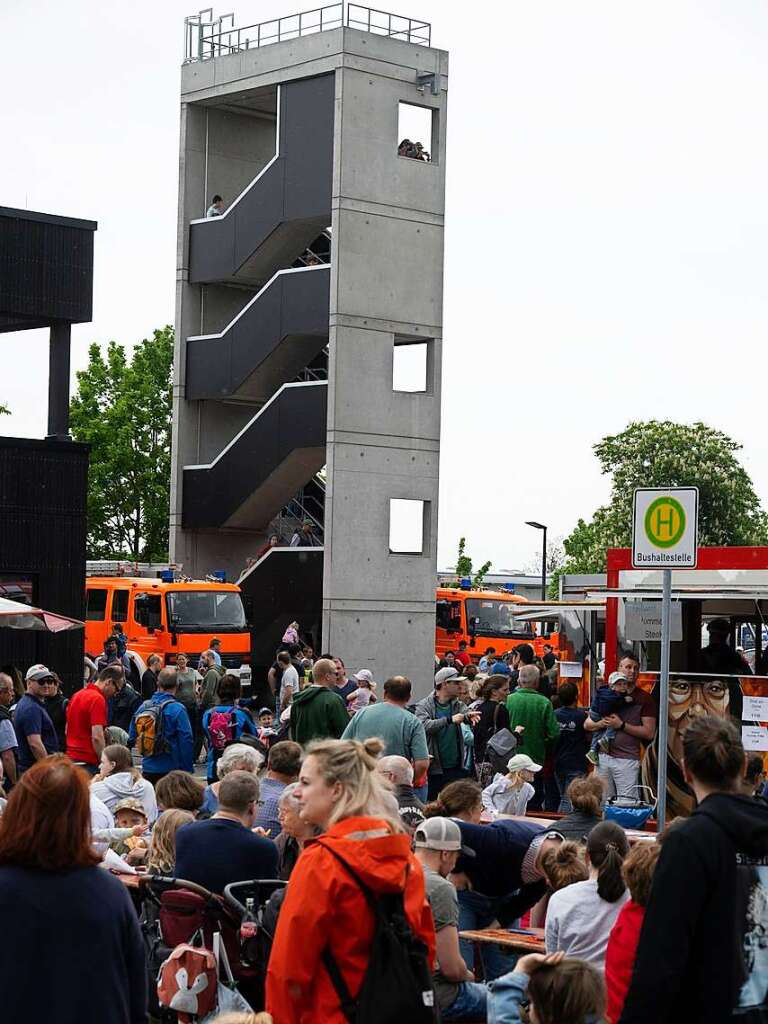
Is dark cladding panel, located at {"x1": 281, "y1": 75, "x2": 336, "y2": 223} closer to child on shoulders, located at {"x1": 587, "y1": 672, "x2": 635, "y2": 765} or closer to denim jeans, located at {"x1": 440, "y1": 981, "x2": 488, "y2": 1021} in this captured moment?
child on shoulders, located at {"x1": 587, "y1": 672, "x2": 635, "y2": 765}

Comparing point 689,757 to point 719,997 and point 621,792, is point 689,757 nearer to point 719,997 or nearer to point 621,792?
point 719,997

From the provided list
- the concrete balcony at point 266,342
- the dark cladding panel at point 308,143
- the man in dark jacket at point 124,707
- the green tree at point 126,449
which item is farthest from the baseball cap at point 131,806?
the green tree at point 126,449

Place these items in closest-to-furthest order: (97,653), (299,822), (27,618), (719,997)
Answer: (719,997) < (299,822) < (27,618) < (97,653)

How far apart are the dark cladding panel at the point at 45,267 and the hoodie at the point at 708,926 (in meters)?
22.1

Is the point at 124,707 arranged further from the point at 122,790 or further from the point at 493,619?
the point at 493,619

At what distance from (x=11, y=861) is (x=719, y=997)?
201 cm

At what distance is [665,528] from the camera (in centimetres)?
1072

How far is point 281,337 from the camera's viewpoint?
38.3 m

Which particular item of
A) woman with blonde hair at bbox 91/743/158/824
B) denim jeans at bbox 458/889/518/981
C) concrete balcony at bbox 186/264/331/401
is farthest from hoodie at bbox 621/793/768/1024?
concrete balcony at bbox 186/264/331/401

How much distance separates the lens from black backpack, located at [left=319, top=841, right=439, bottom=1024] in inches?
191

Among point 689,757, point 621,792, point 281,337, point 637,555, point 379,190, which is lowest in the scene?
point 621,792

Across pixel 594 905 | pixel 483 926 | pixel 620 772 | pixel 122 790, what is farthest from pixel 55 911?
pixel 620 772

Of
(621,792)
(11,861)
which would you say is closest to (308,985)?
(11,861)

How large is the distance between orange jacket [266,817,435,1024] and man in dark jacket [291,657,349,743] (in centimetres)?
897
